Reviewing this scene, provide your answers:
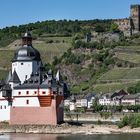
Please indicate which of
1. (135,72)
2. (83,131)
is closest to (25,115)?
(83,131)

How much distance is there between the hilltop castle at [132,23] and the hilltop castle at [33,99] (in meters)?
112

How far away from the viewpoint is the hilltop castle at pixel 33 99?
221ft

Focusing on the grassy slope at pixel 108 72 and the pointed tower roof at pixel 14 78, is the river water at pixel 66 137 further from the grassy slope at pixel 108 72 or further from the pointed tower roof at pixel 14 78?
the grassy slope at pixel 108 72

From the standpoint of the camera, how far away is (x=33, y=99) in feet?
224

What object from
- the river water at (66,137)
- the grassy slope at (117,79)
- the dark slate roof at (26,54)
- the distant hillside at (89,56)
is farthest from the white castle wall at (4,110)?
the distant hillside at (89,56)

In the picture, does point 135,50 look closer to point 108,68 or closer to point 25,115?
point 108,68

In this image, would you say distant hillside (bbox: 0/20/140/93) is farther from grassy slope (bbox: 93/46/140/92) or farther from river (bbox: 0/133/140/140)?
river (bbox: 0/133/140/140)

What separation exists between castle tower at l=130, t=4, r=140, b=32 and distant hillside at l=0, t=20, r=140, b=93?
5.34 m

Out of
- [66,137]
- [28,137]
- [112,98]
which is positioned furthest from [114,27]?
[28,137]

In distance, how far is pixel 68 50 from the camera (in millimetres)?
161750

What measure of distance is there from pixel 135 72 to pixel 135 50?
17182 mm

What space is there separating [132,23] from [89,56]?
34.2 meters

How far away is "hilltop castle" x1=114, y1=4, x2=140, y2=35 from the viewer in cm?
18169

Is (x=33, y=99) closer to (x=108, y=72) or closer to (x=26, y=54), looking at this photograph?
(x=26, y=54)
